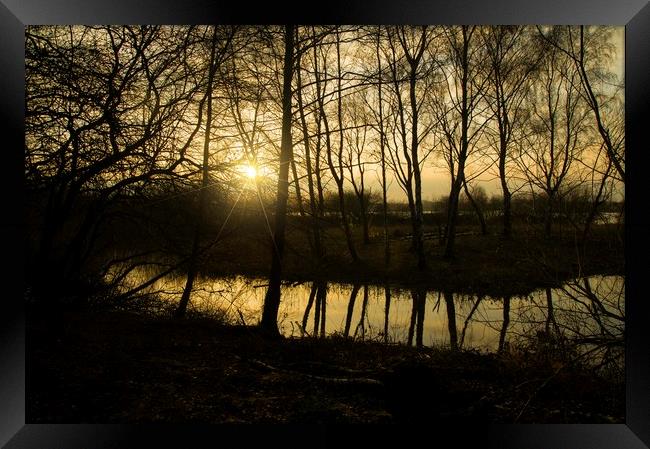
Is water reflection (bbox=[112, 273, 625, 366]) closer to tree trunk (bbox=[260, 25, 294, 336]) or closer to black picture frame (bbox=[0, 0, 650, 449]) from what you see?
tree trunk (bbox=[260, 25, 294, 336])

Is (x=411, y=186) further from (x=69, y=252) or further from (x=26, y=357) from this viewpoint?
(x=26, y=357)

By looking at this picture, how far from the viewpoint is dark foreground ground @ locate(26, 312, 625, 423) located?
3.01m

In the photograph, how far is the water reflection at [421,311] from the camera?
148 inches

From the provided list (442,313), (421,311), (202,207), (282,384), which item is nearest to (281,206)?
(202,207)

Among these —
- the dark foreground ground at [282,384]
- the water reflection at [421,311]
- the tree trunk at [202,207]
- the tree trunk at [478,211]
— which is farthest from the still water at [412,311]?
the tree trunk at [478,211]

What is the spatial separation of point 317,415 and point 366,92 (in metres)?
4.41

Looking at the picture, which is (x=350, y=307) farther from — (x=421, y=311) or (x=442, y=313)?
(x=442, y=313)

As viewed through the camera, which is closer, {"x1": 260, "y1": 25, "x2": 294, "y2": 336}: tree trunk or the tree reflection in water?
the tree reflection in water

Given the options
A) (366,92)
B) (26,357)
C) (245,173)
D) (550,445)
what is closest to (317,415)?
(550,445)

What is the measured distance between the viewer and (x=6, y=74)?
2.86 m

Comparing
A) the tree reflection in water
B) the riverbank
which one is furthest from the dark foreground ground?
the riverbank

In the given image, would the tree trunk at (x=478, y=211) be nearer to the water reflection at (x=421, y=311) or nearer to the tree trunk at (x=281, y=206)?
the water reflection at (x=421, y=311)
